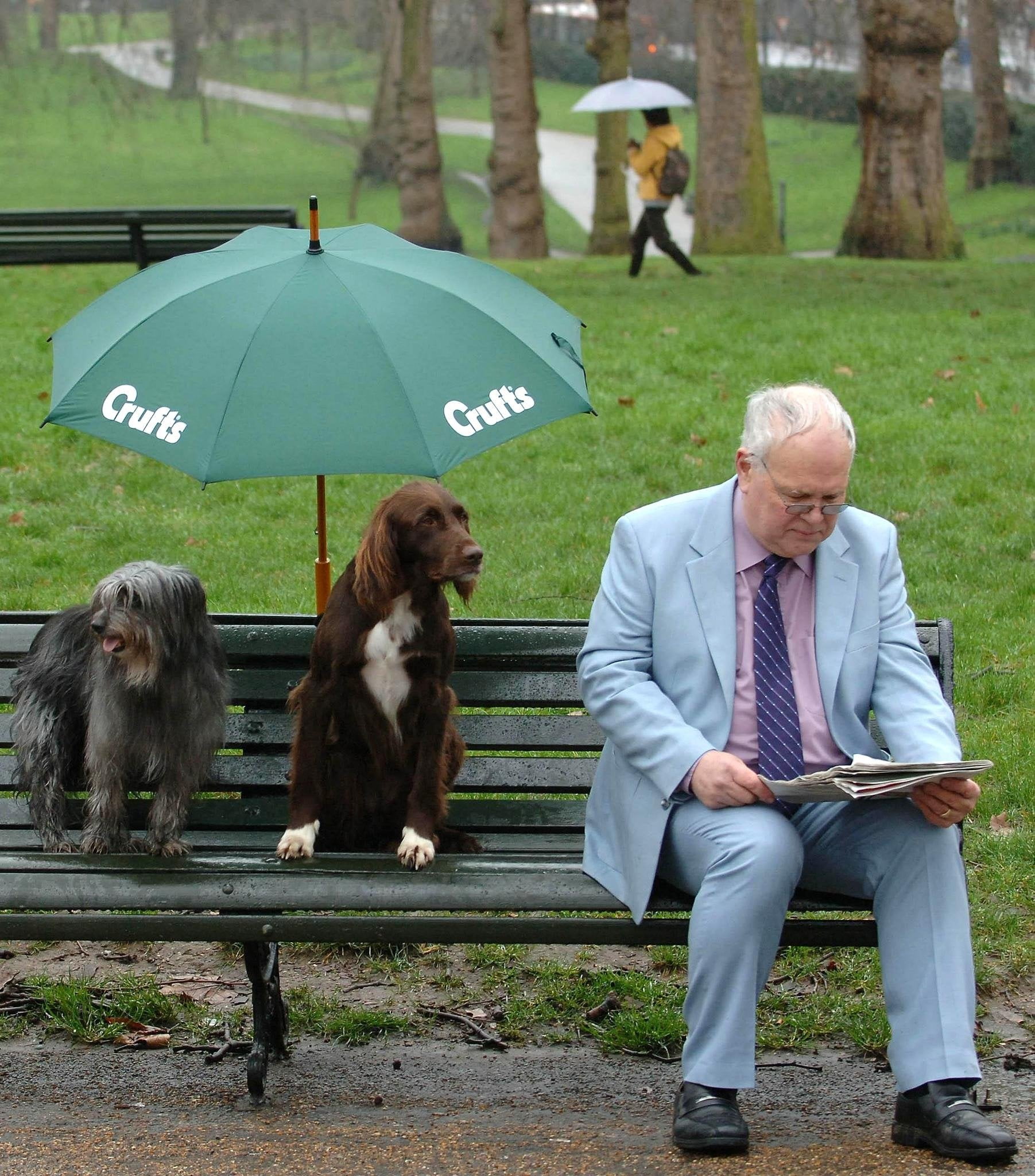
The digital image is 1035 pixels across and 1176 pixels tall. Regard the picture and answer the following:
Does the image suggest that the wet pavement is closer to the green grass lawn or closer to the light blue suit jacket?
the light blue suit jacket

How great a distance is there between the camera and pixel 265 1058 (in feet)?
13.3

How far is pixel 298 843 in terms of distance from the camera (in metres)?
4.11

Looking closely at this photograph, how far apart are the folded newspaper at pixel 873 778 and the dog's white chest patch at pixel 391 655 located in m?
1.04

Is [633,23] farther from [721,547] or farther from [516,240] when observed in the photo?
[721,547]

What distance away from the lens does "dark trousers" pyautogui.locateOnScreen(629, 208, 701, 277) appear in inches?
625

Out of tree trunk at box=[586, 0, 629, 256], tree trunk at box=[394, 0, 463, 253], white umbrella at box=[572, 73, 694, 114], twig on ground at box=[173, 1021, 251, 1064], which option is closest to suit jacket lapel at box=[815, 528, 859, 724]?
twig on ground at box=[173, 1021, 251, 1064]

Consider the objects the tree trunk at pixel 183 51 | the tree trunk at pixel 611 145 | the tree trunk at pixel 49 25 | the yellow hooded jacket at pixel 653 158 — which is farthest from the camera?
the tree trunk at pixel 49 25

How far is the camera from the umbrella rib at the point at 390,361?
3.87 meters

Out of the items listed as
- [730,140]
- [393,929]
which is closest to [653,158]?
[730,140]

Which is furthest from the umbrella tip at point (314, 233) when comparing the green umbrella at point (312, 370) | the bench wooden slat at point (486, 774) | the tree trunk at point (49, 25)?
the tree trunk at point (49, 25)

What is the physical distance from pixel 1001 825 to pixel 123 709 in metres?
2.87

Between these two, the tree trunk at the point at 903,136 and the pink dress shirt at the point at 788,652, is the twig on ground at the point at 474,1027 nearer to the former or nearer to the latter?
Result: the pink dress shirt at the point at 788,652

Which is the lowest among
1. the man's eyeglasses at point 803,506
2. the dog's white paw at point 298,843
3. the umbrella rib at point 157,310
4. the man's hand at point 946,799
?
the dog's white paw at point 298,843

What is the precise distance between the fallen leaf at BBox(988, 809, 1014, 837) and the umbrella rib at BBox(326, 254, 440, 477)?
252cm
